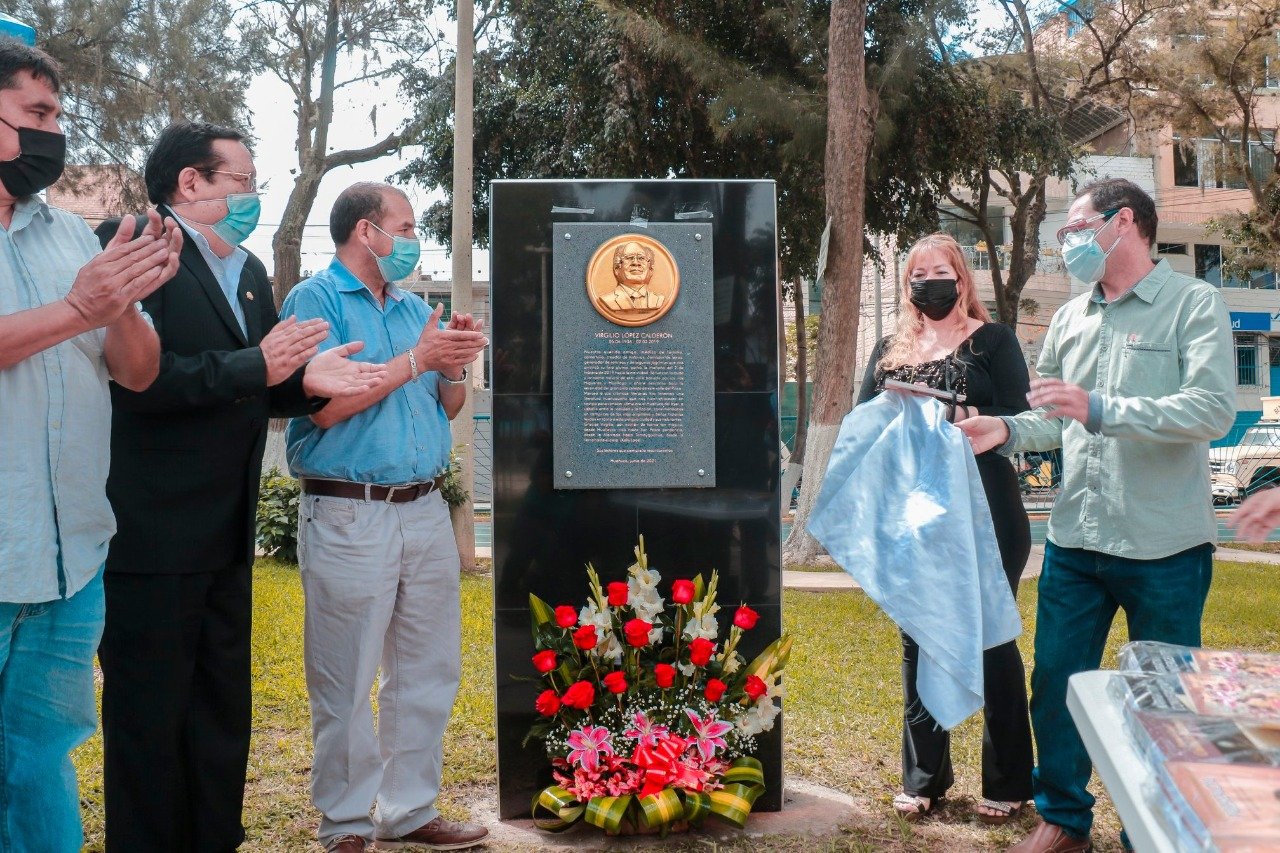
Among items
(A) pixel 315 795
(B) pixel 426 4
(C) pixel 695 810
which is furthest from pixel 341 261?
(B) pixel 426 4

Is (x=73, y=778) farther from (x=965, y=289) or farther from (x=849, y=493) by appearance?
(x=965, y=289)

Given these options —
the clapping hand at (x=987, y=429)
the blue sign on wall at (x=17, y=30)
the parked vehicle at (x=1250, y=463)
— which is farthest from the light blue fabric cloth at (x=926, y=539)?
the parked vehicle at (x=1250, y=463)

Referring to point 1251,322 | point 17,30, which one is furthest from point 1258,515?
point 1251,322

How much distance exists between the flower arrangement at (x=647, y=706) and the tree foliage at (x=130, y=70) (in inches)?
594

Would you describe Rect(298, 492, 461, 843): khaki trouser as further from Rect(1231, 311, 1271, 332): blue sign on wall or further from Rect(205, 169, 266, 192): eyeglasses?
Rect(1231, 311, 1271, 332): blue sign on wall

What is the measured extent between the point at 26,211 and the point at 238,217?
735 mm

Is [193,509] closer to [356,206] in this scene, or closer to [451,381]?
[451,381]

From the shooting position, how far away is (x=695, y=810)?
3.61 metres

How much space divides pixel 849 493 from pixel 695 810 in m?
1.11

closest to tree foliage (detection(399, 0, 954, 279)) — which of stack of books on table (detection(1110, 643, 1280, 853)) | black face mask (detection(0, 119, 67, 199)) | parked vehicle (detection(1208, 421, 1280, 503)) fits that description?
parked vehicle (detection(1208, 421, 1280, 503))

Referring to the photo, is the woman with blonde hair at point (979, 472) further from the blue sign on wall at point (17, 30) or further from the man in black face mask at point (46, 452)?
the blue sign on wall at point (17, 30)

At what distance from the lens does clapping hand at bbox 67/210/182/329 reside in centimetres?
229

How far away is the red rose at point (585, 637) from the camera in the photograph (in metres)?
3.69

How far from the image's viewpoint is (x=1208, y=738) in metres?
1.30
